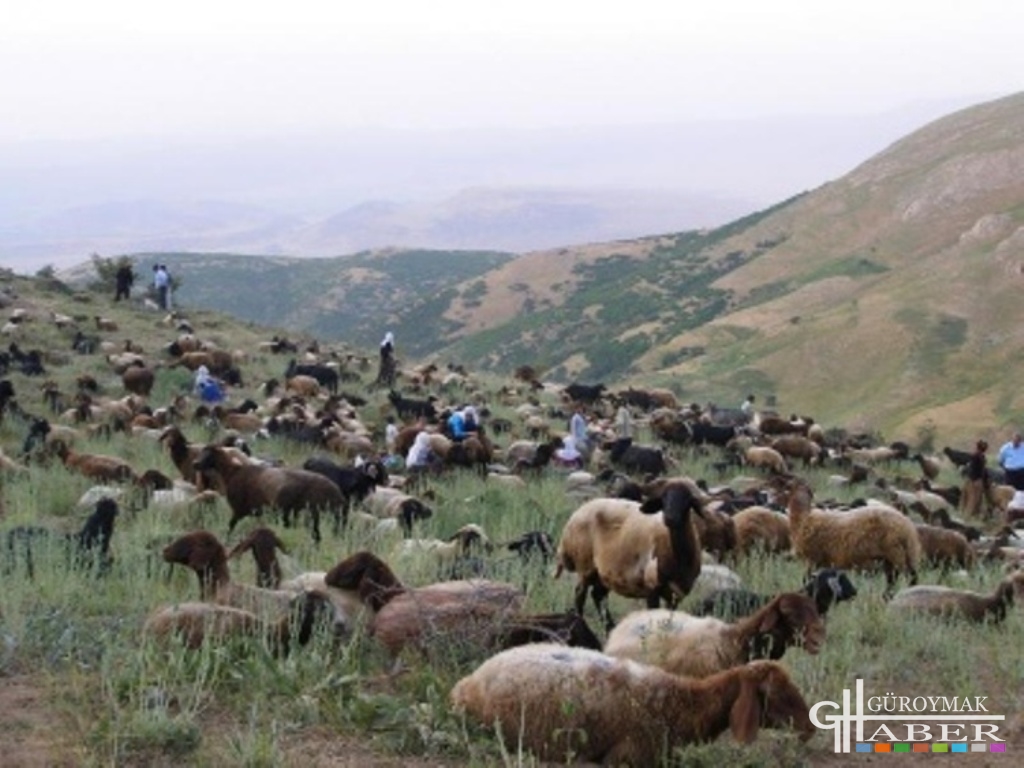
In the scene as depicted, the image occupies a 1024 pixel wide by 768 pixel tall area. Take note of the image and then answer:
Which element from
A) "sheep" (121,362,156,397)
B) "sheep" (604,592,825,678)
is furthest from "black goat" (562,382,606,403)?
"sheep" (604,592,825,678)

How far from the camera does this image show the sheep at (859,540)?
39.4 feet

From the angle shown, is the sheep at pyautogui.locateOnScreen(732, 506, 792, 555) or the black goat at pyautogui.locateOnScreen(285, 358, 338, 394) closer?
the sheep at pyautogui.locateOnScreen(732, 506, 792, 555)

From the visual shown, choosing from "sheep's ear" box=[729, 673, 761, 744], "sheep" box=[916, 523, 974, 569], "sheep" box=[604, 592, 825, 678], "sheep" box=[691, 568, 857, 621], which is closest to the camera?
"sheep's ear" box=[729, 673, 761, 744]

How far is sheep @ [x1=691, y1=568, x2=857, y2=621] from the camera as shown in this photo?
29.3 feet

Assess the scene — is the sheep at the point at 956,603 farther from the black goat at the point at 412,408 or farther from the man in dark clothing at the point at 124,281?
the man in dark clothing at the point at 124,281

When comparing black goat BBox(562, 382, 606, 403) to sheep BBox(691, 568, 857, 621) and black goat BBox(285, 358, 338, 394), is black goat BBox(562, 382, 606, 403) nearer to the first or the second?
black goat BBox(285, 358, 338, 394)

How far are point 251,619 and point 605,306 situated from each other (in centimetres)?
8079

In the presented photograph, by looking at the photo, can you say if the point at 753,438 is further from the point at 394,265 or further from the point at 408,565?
the point at 394,265

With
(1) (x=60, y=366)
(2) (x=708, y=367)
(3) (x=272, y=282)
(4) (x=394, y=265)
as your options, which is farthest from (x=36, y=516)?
(4) (x=394, y=265)

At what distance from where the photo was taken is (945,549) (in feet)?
44.0

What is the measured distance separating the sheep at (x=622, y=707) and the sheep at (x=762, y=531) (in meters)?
7.13

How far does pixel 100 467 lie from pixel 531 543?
6590 millimetres

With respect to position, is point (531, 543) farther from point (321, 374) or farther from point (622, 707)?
point (321, 374)

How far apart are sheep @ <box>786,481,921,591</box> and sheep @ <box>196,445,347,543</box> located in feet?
15.6
